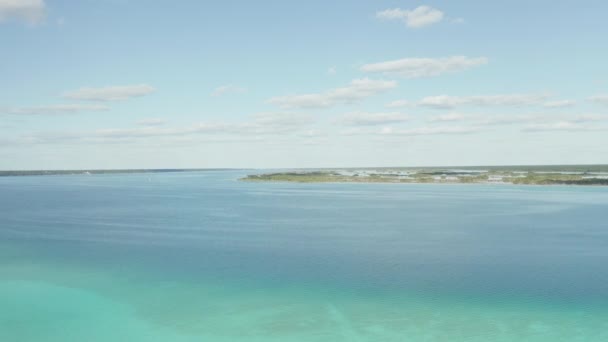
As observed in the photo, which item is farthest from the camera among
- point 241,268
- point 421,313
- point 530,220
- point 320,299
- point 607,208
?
point 607,208

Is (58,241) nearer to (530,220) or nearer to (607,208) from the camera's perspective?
(530,220)

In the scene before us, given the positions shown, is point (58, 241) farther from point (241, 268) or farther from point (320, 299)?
point (320, 299)

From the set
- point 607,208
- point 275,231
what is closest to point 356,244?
point 275,231

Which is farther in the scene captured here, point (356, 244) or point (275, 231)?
point (275, 231)

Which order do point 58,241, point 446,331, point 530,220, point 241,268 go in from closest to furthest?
point 446,331 → point 241,268 → point 58,241 → point 530,220

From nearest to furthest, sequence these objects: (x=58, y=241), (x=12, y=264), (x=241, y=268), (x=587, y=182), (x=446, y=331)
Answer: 1. (x=446, y=331)
2. (x=241, y=268)
3. (x=12, y=264)
4. (x=58, y=241)
5. (x=587, y=182)

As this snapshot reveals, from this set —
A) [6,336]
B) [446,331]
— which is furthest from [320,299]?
[6,336]
